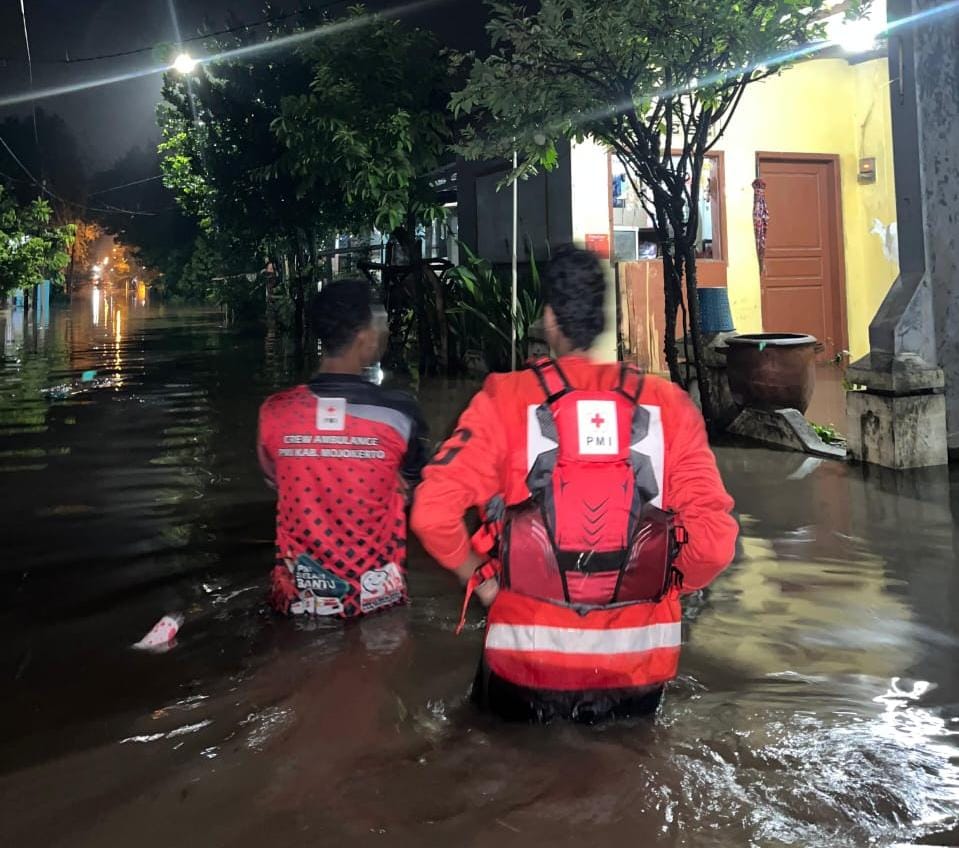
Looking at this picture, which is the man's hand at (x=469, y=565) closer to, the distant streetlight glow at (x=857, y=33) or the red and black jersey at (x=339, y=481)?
the red and black jersey at (x=339, y=481)

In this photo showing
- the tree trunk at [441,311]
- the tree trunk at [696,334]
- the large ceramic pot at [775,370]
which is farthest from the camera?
the tree trunk at [441,311]

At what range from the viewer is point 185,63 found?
1878 cm

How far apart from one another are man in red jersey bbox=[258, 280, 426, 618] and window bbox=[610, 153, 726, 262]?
8715 mm

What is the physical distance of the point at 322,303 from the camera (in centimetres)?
344

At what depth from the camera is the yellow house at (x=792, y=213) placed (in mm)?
11547

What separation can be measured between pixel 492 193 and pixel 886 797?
12774mm

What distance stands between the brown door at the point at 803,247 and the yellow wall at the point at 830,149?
0.12 m

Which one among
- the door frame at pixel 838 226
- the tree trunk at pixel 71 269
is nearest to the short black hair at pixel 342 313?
the door frame at pixel 838 226

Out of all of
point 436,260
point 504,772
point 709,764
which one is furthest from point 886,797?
point 436,260

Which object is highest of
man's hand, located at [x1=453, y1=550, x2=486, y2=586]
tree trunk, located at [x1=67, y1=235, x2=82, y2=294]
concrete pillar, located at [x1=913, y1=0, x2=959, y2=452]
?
tree trunk, located at [x1=67, y1=235, x2=82, y2=294]

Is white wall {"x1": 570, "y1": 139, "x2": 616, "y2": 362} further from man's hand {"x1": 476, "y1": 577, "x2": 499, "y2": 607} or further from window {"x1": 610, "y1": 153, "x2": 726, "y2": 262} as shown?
A: man's hand {"x1": 476, "y1": 577, "x2": 499, "y2": 607}

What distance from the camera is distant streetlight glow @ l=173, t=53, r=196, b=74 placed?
18.8 meters

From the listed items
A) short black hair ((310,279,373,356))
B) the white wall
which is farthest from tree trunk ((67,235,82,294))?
short black hair ((310,279,373,356))

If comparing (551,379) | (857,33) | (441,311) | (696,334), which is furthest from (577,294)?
(441,311)
